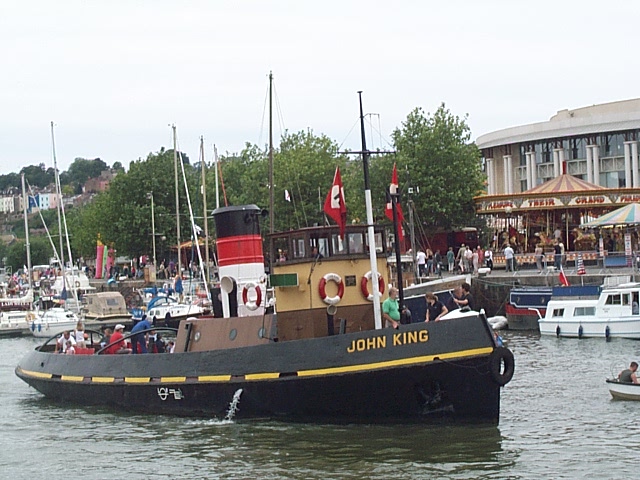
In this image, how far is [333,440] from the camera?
2253cm

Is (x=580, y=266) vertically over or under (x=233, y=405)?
over

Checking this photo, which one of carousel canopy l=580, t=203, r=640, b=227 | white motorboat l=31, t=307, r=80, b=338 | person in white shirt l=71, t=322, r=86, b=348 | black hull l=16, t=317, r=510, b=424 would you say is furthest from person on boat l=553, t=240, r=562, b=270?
black hull l=16, t=317, r=510, b=424

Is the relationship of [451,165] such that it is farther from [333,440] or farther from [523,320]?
[333,440]

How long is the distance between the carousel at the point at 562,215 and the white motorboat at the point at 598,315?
1085 centimetres

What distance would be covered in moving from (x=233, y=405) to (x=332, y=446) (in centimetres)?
350

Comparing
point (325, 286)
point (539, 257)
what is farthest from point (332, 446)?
point (539, 257)

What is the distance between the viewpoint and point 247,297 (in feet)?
87.6

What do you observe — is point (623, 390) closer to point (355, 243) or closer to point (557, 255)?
point (355, 243)

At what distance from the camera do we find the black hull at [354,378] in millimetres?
22219

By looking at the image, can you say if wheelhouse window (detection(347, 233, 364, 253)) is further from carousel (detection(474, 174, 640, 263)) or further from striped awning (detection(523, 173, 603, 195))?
striped awning (detection(523, 173, 603, 195))

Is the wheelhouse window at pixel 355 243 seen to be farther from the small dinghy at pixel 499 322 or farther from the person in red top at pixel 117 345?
the small dinghy at pixel 499 322

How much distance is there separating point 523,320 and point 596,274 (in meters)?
4.57

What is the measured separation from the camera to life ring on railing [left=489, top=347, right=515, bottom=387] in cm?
2205

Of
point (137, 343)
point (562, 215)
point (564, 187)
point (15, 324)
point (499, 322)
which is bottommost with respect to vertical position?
point (499, 322)
